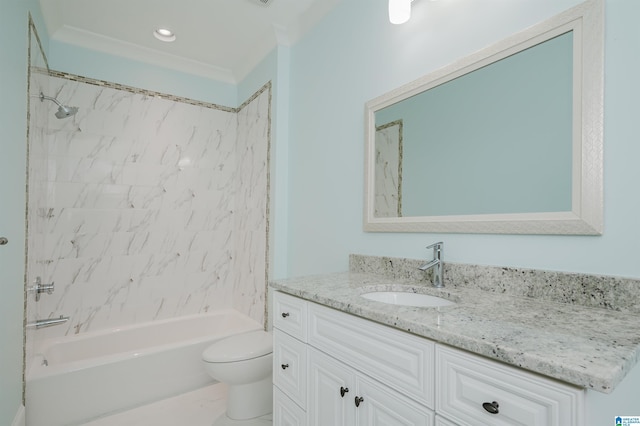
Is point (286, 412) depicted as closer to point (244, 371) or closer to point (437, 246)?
point (244, 371)

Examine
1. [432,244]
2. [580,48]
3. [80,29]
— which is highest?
[80,29]

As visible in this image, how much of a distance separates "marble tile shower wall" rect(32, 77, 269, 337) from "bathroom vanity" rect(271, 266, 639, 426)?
1392 mm

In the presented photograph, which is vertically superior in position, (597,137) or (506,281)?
(597,137)

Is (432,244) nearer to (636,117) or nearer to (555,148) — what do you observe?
(555,148)

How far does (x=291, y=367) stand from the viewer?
1336 millimetres

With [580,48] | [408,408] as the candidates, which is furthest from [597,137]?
[408,408]

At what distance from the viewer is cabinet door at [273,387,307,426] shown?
128 centimetres

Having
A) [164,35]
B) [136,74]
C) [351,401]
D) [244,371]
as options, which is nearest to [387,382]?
[351,401]

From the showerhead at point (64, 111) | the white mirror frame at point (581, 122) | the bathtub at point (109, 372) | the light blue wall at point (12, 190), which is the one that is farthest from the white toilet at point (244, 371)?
the showerhead at point (64, 111)

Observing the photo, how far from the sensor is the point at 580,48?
0.99 m

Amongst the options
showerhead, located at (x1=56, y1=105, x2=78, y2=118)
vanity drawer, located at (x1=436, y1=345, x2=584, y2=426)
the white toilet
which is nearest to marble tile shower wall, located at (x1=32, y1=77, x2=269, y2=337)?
showerhead, located at (x1=56, y1=105, x2=78, y2=118)

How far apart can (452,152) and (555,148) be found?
40cm

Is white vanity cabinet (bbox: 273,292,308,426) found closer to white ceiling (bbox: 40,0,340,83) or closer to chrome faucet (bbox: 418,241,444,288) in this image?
chrome faucet (bbox: 418,241,444,288)

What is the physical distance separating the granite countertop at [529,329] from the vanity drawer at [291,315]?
101 mm
